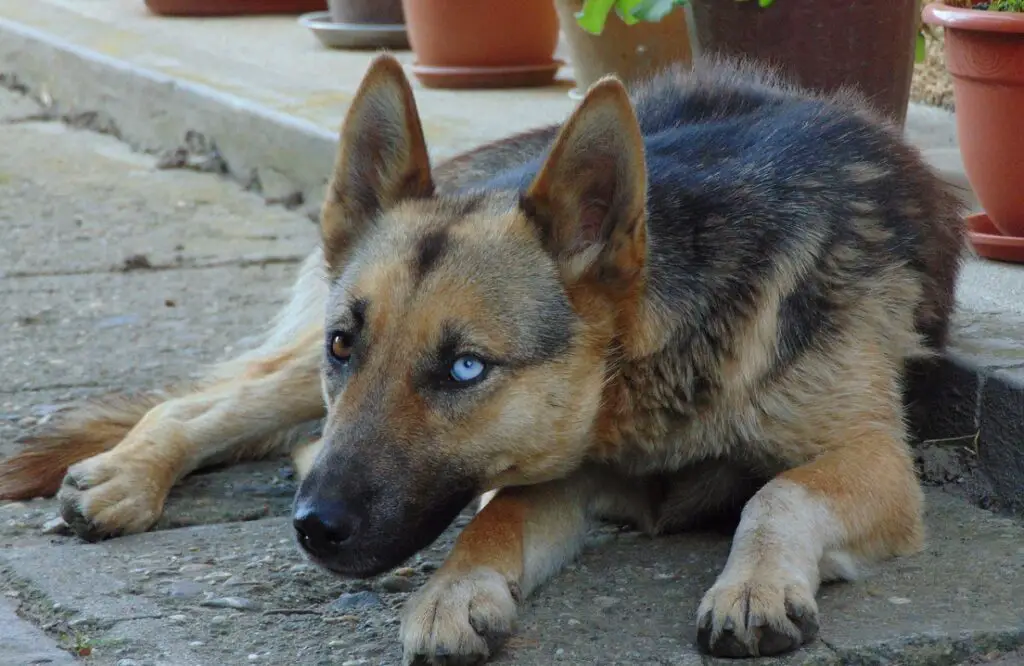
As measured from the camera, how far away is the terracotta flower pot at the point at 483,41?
8438 mm

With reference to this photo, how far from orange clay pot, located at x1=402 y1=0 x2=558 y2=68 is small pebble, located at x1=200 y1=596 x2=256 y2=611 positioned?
18.0 feet

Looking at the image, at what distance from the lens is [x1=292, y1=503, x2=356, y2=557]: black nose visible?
303cm

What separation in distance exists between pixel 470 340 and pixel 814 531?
86 centimetres

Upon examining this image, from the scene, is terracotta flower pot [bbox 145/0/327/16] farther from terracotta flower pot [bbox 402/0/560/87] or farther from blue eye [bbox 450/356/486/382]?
blue eye [bbox 450/356/486/382]

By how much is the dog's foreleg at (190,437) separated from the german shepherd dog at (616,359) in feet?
0.04

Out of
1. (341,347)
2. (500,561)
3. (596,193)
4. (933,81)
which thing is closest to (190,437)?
(341,347)

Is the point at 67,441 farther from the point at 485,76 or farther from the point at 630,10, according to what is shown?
the point at 485,76

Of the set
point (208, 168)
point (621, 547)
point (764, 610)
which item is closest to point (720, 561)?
point (621, 547)

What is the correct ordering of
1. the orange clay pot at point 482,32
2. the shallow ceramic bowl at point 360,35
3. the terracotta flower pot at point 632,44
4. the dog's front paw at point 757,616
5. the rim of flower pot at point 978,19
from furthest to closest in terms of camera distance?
the shallow ceramic bowl at point 360,35 < the orange clay pot at point 482,32 < the terracotta flower pot at point 632,44 < the rim of flower pot at point 978,19 < the dog's front paw at point 757,616

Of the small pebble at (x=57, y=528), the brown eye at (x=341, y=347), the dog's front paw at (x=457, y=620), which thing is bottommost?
the small pebble at (x=57, y=528)

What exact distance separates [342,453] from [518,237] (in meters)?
0.66

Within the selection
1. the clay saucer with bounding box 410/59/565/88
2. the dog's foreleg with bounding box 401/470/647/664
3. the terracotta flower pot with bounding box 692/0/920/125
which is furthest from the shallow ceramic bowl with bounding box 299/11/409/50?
the dog's foreleg with bounding box 401/470/647/664

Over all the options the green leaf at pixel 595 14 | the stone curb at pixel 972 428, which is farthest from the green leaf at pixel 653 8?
the stone curb at pixel 972 428

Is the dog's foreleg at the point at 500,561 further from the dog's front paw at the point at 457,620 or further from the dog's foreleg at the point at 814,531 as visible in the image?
the dog's foreleg at the point at 814,531
